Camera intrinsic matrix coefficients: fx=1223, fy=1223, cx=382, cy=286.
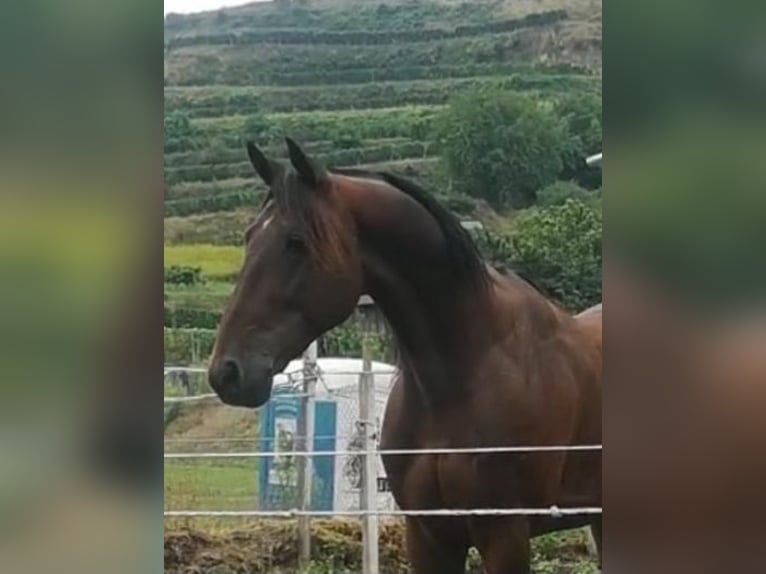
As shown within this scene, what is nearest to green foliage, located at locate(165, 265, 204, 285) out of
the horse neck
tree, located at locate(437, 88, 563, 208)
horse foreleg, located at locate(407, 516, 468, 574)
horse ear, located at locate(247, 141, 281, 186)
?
horse ear, located at locate(247, 141, 281, 186)

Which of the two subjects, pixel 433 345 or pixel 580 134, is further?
pixel 433 345

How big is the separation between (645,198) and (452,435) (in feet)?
2.06

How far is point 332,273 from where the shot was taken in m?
2.52

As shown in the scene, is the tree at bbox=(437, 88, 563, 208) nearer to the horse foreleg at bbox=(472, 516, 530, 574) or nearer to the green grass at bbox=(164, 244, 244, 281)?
the green grass at bbox=(164, 244, 244, 281)

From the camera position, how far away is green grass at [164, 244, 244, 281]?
253 centimetres

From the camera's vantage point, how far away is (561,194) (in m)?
2.52

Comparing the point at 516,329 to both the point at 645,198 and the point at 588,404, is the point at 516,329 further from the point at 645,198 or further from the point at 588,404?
the point at 645,198

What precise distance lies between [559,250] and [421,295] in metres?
0.31

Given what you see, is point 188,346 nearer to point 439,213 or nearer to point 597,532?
point 439,213

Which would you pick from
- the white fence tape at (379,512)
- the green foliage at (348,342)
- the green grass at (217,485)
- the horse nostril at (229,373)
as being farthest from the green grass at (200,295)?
the white fence tape at (379,512)

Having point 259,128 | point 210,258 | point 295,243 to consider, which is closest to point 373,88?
point 259,128

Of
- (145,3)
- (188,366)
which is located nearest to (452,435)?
(188,366)

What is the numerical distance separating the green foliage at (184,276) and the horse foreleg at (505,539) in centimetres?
77

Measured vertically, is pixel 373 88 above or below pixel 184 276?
above
